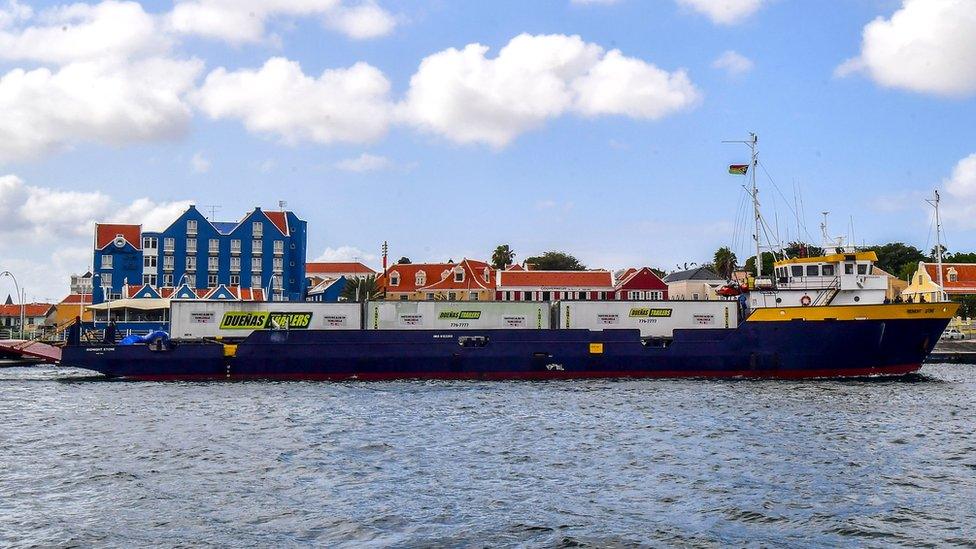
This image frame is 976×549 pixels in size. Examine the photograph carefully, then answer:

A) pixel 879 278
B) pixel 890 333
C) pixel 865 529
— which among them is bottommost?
pixel 865 529

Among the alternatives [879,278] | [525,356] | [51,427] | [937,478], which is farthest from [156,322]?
[937,478]

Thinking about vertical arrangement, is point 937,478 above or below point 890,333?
below

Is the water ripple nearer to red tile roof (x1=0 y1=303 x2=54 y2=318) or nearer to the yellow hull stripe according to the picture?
the yellow hull stripe

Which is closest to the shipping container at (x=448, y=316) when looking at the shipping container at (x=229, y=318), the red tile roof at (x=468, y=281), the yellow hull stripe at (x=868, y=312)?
the shipping container at (x=229, y=318)

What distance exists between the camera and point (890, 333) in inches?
1640

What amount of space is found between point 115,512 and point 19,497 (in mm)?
2657

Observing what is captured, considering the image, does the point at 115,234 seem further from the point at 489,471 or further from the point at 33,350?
the point at 489,471

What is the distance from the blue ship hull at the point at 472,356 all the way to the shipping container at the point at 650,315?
8.72ft

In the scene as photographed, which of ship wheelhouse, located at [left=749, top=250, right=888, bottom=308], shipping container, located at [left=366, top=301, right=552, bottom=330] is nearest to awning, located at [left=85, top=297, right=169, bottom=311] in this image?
shipping container, located at [left=366, top=301, right=552, bottom=330]

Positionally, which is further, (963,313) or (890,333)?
(963,313)

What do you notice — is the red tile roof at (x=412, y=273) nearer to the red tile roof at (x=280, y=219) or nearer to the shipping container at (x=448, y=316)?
the red tile roof at (x=280, y=219)

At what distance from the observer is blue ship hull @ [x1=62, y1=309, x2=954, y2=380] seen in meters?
42.4

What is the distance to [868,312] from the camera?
1631 inches

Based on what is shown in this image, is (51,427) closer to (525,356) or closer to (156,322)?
(525,356)
